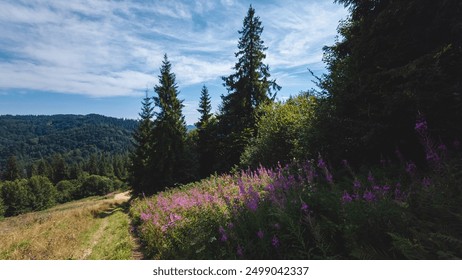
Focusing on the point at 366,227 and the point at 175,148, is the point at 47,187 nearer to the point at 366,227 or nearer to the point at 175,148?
the point at 175,148

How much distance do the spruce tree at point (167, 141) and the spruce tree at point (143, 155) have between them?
3.19 feet

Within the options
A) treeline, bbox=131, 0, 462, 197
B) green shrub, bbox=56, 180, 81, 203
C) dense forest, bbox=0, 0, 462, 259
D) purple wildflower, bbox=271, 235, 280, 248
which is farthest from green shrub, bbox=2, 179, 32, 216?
purple wildflower, bbox=271, 235, 280, 248

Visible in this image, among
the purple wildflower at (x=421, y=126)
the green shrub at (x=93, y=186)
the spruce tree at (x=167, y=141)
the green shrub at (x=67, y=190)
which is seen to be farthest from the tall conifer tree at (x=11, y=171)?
the purple wildflower at (x=421, y=126)

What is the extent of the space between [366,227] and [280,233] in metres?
1.39

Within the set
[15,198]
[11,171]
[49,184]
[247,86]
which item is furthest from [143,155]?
[11,171]

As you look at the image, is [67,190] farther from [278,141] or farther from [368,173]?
[368,173]

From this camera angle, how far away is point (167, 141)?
30.4 m

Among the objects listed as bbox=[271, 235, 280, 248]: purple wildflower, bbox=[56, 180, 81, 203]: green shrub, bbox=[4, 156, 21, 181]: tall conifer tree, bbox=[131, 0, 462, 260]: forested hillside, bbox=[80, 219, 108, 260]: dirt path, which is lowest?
bbox=[56, 180, 81, 203]: green shrub

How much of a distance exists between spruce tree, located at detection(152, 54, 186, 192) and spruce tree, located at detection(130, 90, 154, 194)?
971 mm

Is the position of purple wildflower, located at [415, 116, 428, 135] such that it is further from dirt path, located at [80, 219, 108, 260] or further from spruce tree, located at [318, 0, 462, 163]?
dirt path, located at [80, 219, 108, 260]

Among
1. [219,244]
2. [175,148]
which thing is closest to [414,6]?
[219,244]

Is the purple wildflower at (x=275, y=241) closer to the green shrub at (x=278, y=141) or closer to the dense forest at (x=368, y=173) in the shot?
the dense forest at (x=368, y=173)

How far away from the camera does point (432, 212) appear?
3.46 meters

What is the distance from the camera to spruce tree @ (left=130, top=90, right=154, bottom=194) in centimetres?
3086
